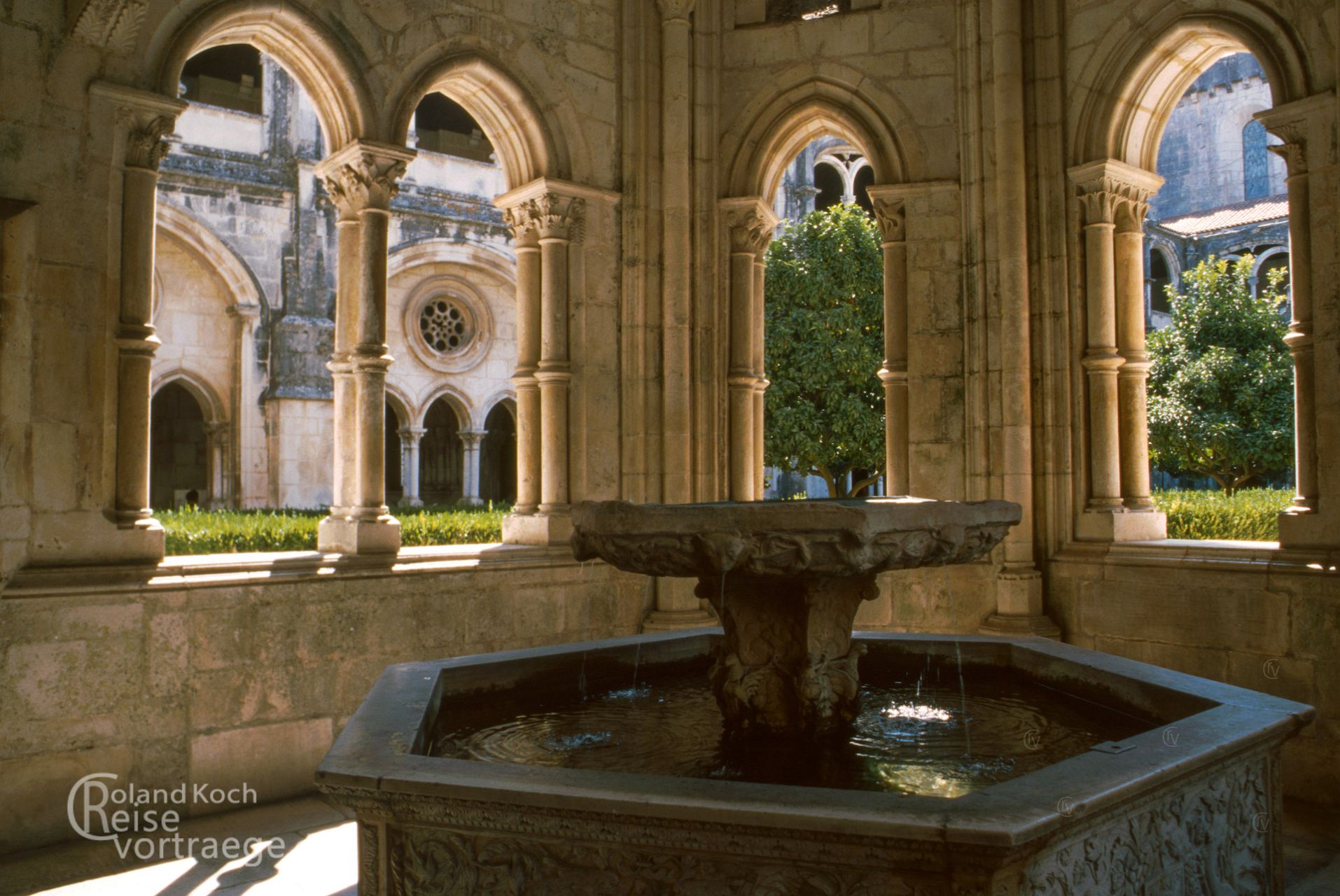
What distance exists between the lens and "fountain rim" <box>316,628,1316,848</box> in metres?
1.89

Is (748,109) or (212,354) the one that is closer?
(748,109)

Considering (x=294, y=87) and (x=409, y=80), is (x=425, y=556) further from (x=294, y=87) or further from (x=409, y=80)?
(x=294, y=87)

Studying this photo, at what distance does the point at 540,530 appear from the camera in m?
5.63

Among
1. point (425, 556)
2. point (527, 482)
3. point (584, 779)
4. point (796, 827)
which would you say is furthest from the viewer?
point (527, 482)

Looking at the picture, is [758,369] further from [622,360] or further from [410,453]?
[410,453]

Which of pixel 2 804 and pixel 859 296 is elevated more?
pixel 859 296

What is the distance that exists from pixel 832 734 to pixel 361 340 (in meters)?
3.24

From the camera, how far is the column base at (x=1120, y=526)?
5270 millimetres

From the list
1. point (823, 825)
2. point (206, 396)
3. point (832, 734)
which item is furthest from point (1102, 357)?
point (206, 396)

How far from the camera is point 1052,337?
547 cm

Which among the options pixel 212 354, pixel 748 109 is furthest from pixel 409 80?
pixel 212 354

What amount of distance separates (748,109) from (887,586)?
295cm

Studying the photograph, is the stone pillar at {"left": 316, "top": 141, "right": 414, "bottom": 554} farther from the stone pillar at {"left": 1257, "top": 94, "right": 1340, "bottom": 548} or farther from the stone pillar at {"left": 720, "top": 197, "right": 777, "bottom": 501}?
the stone pillar at {"left": 1257, "top": 94, "right": 1340, "bottom": 548}

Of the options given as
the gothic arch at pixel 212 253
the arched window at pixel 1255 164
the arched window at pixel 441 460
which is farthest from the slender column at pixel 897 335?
the arched window at pixel 1255 164
